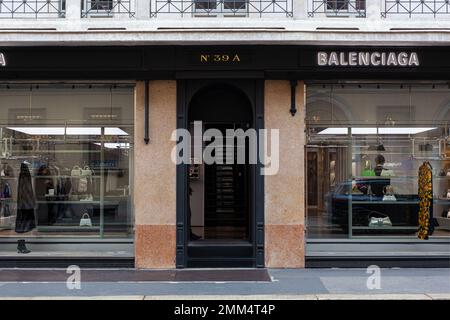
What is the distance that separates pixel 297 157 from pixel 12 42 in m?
5.74

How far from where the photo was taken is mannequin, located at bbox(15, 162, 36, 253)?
12.1 meters

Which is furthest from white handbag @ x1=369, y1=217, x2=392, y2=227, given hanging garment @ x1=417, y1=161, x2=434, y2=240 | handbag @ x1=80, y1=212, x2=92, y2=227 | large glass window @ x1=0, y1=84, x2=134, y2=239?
handbag @ x1=80, y1=212, x2=92, y2=227

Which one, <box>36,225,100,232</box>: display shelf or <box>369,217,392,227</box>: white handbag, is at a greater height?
<box>369,217,392,227</box>: white handbag

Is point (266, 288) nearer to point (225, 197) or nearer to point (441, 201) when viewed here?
point (441, 201)

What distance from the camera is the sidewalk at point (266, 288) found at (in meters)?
8.80

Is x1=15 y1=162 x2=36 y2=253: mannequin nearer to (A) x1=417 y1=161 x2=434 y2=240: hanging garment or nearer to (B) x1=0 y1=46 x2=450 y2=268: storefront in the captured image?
(B) x1=0 y1=46 x2=450 y2=268: storefront

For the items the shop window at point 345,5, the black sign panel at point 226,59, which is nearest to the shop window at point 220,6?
the black sign panel at point 226,59

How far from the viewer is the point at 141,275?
10.4 metres

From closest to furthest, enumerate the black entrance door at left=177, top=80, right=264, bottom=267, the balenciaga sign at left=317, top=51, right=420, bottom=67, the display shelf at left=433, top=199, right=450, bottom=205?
the balenciaga sign at left=317, top=51, right=420, bottom=67, the black entrance door at left=177, top=80, right=264, bottom=267, the display shelf at left=433, top=199, right=450, bottom=205

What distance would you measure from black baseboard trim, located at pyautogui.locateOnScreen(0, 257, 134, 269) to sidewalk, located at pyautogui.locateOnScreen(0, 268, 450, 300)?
0.49m

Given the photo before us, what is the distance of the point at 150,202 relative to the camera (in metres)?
11.0

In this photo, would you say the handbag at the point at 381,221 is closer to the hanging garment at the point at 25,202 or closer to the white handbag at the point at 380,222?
the white handbag at the point at 380,222

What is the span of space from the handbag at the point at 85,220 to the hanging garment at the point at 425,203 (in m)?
6.81

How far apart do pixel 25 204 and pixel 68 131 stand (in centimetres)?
182
